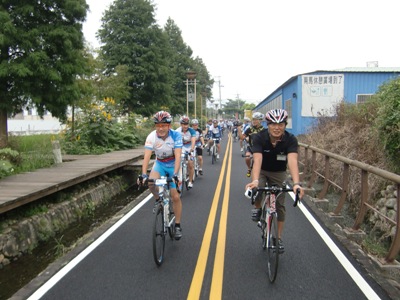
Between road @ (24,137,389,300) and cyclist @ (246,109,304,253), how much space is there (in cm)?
61

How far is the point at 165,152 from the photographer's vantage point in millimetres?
6223

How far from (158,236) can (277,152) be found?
2.04 metres

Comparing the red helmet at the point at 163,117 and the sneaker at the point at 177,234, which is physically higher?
the red helmet at the point at 163,117

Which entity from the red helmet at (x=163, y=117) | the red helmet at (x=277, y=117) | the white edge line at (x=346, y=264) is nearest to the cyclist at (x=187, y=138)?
the white edge line at (x=346, y=264)

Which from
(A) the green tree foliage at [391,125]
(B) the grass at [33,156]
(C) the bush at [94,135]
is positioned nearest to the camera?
(A) the green tree foliage at [391,125]

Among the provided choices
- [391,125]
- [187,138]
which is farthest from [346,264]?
[187,138]

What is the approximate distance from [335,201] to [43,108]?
1251 centimetres

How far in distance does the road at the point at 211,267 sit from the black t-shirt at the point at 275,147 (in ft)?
4.83

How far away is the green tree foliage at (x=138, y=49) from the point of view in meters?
35.0

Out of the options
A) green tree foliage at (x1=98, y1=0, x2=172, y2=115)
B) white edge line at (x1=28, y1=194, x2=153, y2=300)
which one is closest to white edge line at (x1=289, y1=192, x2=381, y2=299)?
white edge line at (x1=28, y1=194, x2=153, y2=300)

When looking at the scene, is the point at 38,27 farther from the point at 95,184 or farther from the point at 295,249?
the point at 295,249

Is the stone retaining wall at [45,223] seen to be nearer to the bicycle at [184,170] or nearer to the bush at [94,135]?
the bicycle at [184,170]

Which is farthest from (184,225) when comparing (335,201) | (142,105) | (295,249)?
(142,105)

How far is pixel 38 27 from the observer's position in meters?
15.0
